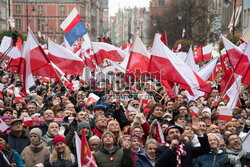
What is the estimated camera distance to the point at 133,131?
300 inches

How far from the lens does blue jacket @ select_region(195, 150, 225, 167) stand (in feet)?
23.1

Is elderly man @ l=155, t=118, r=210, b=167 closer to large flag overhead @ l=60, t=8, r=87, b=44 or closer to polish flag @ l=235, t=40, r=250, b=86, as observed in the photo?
polish flag @ l=235, t=40, r=250, b=86

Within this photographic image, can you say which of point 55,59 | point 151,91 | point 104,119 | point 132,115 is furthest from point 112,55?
point 104,119

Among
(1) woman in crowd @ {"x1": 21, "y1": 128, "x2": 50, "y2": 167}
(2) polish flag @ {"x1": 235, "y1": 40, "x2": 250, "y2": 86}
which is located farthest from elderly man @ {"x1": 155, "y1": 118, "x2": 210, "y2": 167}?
(2) polish flag @ {"x1": 235, "y1": 40, "x2": 250, "y2": 86}

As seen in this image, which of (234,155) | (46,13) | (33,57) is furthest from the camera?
(46,13)

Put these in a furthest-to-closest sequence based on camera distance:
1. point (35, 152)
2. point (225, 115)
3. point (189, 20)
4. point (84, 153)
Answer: point (189, 20) → point (225, 115) → point (35, 152) → point (84, 153)

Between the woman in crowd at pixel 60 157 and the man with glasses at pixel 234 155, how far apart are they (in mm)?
2006


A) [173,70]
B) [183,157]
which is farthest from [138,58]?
[183,157]

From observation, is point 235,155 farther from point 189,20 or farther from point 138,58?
point 189,20

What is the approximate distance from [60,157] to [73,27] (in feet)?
35.6

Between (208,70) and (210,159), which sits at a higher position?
(208,70)

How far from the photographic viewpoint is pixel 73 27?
681 inches

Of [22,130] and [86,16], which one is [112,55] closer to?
[22,130]

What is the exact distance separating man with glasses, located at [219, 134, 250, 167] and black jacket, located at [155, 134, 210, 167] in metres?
0.35
